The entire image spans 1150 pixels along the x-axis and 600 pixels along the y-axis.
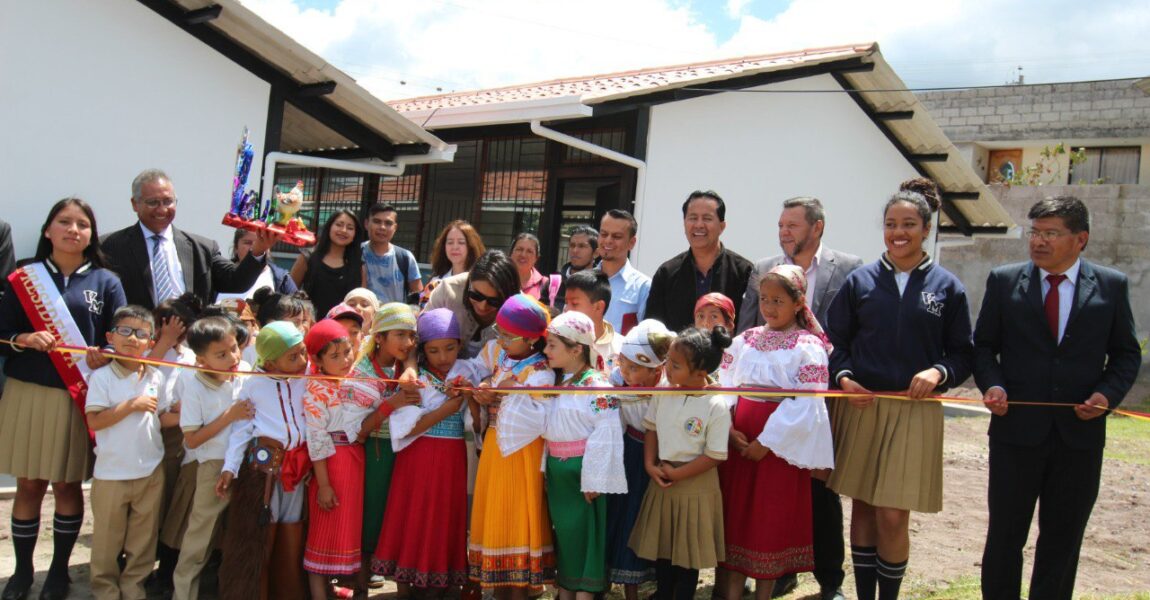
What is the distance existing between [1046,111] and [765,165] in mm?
11723

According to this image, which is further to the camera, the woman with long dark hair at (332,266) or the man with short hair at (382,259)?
the man with short hair at (382,259)

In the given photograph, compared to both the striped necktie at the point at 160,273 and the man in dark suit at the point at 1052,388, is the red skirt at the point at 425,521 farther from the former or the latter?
the man in dark suit at the point at 1052,388

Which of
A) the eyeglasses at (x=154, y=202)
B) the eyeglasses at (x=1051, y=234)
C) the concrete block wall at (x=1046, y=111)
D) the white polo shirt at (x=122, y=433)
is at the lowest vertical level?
the white polo shirt at (x=122, y=433)

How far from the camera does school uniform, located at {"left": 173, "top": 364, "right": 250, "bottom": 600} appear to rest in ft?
A: 12.9

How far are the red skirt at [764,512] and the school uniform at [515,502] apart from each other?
836 millimetres

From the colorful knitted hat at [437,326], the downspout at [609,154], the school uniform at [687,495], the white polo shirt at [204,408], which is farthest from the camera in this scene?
the downspout at [609,154]

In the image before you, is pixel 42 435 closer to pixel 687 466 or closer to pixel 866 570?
pixel 687 466

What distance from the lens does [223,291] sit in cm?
525

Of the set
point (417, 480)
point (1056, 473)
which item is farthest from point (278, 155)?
point (1056, 473)

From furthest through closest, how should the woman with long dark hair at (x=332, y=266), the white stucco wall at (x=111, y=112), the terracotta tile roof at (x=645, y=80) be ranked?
1. the terracotta tile roof at (x=645, y=80)
2. the white stucco wall at (x=111, y=112)
3. the woman with long dark hair at (x=332, y=266)

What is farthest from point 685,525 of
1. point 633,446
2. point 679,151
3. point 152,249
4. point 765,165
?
point 765,165

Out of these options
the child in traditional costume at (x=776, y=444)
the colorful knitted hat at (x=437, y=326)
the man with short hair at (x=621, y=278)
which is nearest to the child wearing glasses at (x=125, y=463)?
the colorful knitted hat at (x=437, y=326)

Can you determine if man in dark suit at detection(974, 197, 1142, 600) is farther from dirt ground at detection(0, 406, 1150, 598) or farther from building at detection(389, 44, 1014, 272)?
building at detection(389, 44, 1014, 272)

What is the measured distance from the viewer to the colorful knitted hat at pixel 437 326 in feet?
13.4
